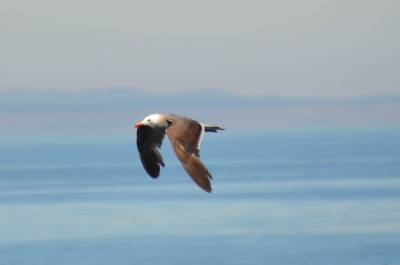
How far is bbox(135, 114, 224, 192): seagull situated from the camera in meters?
16.4

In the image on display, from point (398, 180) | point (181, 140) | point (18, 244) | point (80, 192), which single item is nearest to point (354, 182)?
point (398, 180)

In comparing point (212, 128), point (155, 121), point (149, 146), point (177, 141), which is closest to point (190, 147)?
point (177, 141)

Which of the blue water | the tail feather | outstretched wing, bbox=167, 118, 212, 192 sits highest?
the blue water

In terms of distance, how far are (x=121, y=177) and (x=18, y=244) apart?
216 ft

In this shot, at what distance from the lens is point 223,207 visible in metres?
58.8

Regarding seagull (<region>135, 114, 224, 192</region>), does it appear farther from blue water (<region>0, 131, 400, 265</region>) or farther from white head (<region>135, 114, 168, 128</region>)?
blue water (<region>0, 131, 400, 265</region>)

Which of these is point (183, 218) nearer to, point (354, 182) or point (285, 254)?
point (285, 254)

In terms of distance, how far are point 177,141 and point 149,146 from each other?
11.5ft

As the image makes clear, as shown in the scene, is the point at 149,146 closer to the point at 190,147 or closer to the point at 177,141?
the point at 177,141

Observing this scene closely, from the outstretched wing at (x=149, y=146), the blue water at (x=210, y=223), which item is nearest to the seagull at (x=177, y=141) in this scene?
the outstretched wing at (x=149, y=146)

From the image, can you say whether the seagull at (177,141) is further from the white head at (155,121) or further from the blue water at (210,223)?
the blue water at (210,223)

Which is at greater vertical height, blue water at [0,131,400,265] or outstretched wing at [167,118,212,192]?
blue water at [0,131,400,265]

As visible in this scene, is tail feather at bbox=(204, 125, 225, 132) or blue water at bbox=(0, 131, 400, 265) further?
blue water at bbox=(0, 131, 400, 265)

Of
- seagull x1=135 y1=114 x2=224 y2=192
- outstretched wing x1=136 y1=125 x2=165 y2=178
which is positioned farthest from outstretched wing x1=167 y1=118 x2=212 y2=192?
outstretched wing x1=136 y1=125 x2=165 y2=178
